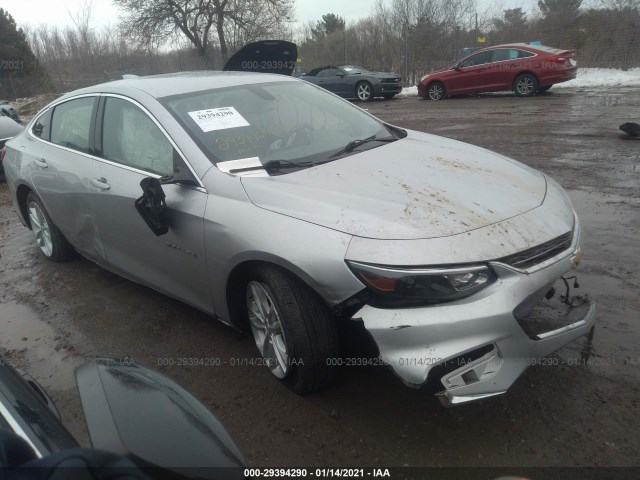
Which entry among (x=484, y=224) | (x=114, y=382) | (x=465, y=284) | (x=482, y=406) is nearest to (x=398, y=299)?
(x=465, y=284)

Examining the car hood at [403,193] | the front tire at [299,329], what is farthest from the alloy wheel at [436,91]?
the front tire at [299,329]

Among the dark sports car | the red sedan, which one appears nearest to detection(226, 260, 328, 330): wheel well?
the red sedan

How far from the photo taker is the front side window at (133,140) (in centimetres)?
330

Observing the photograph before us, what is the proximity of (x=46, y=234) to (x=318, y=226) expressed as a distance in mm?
3432

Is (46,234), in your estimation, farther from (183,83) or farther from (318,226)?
(318,226)

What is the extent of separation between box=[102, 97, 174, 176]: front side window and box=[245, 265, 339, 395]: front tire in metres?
1.02

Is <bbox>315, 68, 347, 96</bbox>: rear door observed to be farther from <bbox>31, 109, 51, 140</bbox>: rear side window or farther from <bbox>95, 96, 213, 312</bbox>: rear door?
<bbox>95, 96, 213, 312</bbox>: rear door

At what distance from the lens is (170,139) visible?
321 centimetres

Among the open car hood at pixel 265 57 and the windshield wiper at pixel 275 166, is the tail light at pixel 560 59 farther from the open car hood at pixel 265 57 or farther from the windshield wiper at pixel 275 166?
the windshield wiper at pixel 275 166

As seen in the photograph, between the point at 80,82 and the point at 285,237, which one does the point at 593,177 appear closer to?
the point at 285,237

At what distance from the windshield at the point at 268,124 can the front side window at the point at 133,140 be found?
0.19 metres

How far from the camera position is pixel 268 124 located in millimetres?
3496

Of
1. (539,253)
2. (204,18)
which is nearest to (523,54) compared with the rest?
(539,253)

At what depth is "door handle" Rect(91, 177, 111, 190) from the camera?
11.9ft
